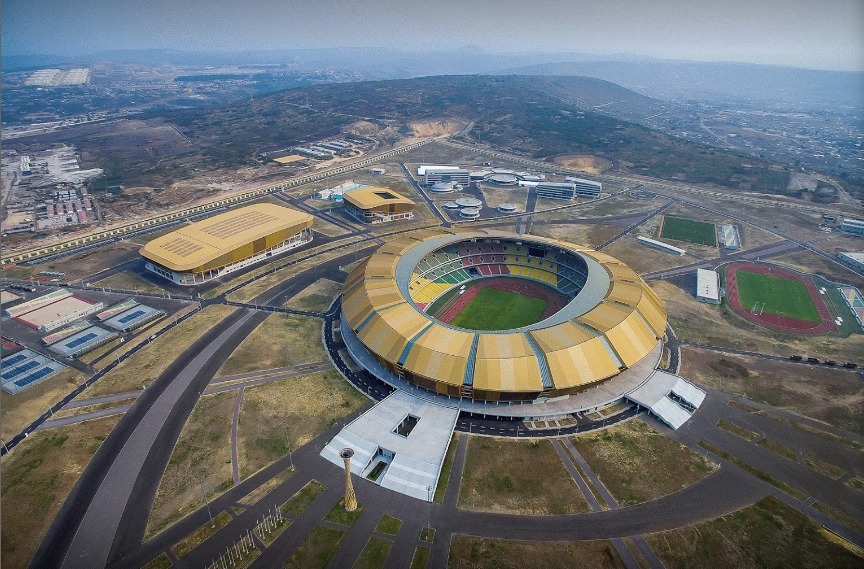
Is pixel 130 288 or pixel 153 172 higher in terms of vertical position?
pixel 153 172

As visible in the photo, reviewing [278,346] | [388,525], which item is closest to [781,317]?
[388,525]

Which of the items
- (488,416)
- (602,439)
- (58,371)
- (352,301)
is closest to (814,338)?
(602,439)

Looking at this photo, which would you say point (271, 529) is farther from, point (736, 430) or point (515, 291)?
point (515, 291)

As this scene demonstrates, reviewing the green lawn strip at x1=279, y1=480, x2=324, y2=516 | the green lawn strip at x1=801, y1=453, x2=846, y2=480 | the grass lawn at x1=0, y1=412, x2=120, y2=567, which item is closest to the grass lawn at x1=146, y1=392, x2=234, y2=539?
the green lawn strip at x1=279, y1=480, x2=324, y2=516

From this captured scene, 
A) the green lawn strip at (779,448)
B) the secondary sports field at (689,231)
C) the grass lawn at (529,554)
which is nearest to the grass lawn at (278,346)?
the grass lawn at (529,554)

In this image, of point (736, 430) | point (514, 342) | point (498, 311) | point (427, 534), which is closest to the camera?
point (427, 534)

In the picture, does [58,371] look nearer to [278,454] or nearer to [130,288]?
[130,288]
